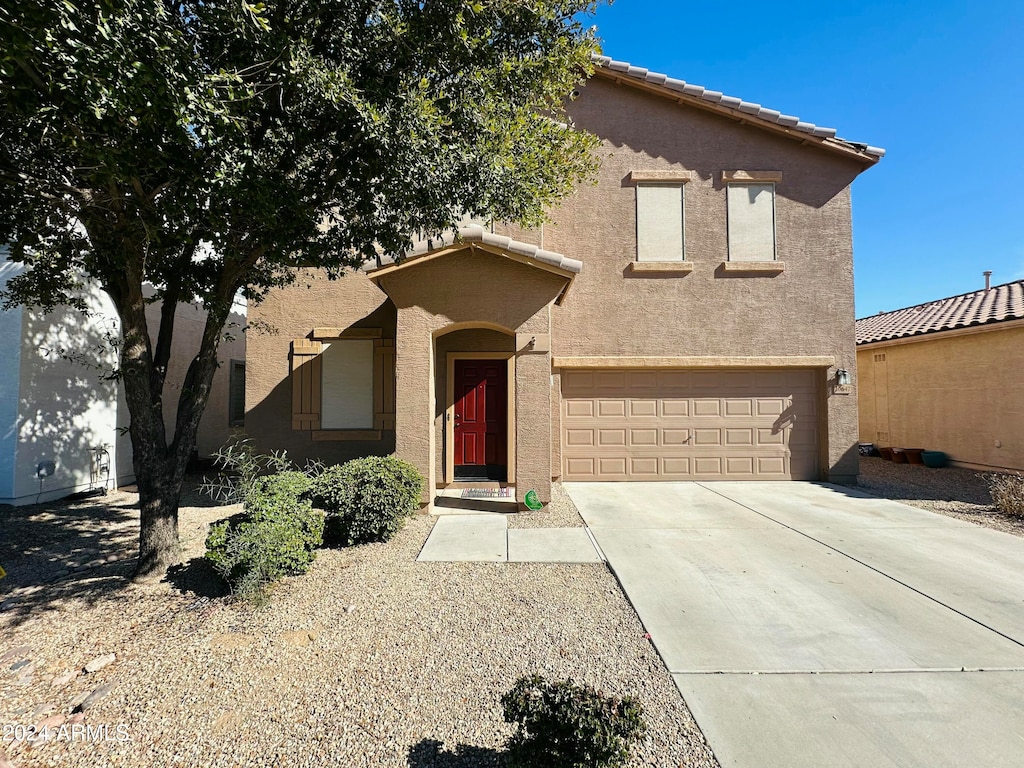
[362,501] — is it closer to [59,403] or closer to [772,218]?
[59,403]

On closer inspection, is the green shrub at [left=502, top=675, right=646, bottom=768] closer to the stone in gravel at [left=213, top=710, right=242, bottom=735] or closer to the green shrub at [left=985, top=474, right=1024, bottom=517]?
the stone in gravel at [left=213, top=710, right=242, bottom=735]

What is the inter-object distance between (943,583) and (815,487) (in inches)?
185

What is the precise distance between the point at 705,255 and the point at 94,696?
34.1ft

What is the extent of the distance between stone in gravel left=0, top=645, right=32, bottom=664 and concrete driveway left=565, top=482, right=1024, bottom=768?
15.3 feet

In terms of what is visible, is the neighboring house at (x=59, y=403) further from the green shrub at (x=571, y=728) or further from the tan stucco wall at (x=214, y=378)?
the green shrub at (x=571, y=728)

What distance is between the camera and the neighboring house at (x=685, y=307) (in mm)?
9383

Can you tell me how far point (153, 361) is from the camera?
16.9ft

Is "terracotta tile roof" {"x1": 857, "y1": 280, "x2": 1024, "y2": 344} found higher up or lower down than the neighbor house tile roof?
lower down

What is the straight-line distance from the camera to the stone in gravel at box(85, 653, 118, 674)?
127 inches

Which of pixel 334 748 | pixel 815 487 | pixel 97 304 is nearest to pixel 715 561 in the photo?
pixel 334 748

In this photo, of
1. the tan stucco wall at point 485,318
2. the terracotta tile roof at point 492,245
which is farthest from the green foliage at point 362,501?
the terracotta tile roof at point 492,245

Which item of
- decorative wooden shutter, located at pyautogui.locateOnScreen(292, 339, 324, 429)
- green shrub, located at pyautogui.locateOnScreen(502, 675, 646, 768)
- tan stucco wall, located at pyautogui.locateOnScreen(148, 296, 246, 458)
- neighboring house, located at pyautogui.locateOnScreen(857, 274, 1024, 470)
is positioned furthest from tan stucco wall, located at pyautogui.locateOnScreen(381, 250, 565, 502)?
neighboring house, located at pyautogui.locateOnScreen(857, 274, 1024, 470)

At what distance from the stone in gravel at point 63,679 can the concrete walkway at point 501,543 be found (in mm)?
2820

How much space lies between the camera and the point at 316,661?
328cm
